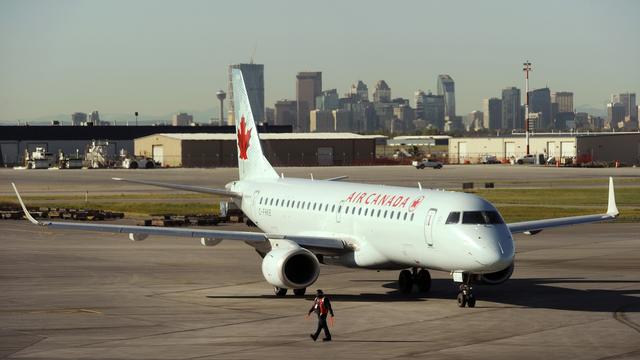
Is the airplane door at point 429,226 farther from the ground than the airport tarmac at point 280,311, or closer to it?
farther from the ground

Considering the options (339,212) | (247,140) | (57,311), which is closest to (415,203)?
(339,212)

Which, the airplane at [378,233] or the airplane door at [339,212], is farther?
the airplane door at [339,212]

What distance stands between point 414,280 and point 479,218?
6.96 meters

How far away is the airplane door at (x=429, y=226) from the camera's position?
133 ft

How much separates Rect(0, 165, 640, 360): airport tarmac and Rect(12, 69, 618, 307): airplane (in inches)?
56.9

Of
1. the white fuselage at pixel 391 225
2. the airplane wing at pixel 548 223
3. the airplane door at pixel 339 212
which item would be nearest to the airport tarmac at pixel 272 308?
the white fuselage at pixel 391 225

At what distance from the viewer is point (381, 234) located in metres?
43.3

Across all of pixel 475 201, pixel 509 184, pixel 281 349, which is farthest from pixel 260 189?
pixel 509 184

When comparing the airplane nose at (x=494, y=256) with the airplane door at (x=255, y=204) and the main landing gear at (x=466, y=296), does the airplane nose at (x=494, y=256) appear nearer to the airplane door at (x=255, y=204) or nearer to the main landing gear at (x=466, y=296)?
the main landing gear at (x=466, y=296)

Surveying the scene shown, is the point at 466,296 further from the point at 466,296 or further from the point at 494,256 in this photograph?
the point at 494,256

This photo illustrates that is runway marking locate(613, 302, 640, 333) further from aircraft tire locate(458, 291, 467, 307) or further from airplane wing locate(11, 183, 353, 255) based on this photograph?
airplane wing locate(11, 183, 353, 255)

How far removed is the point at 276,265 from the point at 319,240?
12.2 ft

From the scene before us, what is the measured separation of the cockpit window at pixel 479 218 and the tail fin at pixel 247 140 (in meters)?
18.6

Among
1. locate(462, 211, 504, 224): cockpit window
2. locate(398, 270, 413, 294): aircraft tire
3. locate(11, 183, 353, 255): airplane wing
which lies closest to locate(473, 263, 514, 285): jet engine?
locate(462, 211, 504, 224): cockpit window
